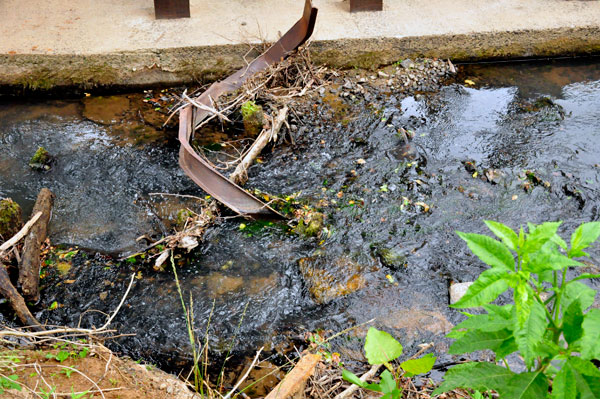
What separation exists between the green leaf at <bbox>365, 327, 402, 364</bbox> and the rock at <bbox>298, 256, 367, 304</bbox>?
3.76ft

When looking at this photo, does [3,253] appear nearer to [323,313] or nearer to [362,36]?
[323,313]

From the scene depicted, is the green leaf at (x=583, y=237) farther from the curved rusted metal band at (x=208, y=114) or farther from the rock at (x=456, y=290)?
the curved rusted metal band at (x=208, y=114)

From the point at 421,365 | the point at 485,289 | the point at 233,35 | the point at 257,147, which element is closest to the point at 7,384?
the point at 421,365

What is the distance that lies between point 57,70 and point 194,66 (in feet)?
5.03

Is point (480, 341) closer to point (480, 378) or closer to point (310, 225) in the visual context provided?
point (480, 378)

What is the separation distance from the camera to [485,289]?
5.20 ft

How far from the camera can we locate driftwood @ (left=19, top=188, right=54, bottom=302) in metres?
3.75

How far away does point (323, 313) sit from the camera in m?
3.68

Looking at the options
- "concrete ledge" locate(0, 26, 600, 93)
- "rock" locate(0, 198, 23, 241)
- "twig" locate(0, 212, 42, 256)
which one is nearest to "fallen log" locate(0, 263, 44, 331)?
"twig" locate(0, 212, 42, 256)

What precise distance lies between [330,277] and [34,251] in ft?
7.58

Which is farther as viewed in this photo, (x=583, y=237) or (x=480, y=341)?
(x=480, y=341)

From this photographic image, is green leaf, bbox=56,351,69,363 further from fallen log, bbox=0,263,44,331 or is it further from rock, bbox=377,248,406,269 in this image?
rock, bbox=377,248,406,269

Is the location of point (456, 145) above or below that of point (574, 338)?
below

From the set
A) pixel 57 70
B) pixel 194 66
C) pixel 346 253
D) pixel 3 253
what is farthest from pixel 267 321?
pixel 57 70
